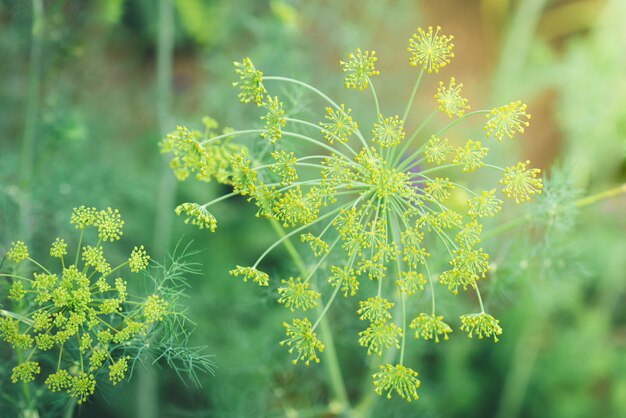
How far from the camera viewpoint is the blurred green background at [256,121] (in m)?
2.80

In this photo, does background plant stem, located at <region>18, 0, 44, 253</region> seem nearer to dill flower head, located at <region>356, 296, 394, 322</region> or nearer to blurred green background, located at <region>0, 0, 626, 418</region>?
blurred green background, located at <region>0, 0, 626, 418</region>

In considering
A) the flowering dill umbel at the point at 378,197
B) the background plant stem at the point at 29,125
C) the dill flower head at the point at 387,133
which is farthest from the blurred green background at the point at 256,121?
the dill flower head at the point at 387,133

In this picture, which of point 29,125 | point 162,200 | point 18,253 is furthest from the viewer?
point 162,200

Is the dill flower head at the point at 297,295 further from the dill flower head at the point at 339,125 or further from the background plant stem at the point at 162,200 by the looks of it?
the background plant stem at the point at 162,200

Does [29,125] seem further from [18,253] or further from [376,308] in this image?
[376,308]

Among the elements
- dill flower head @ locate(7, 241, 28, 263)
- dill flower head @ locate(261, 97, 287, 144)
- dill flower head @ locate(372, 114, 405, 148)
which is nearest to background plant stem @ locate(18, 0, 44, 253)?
dill flower head @ locate(7, 241, 28, 263)

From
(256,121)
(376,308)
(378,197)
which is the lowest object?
(376,308)

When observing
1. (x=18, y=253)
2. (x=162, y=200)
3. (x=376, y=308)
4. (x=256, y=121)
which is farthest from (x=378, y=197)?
(x=162, y=200)

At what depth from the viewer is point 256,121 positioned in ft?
10.2

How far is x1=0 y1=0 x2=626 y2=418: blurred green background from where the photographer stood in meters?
2.80

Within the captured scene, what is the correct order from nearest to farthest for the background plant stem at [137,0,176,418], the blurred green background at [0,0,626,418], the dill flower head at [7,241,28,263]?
the dill flower head at [7,241,28,263]
the blurred green background at [0,0,626,418]
the background plant stem at [137,0,176,418]

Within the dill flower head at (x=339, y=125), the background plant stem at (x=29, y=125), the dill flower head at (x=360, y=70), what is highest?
the background plant stem at (x=29, y=125)

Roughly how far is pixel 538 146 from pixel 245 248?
244 centimetres

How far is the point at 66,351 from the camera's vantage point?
1.66 m
